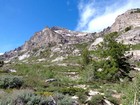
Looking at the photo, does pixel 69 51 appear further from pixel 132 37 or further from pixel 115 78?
pixel 115 78

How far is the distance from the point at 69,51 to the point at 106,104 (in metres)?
169

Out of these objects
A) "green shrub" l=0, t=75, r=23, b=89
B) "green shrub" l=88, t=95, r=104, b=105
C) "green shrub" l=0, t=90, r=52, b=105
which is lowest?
"green shrub" l=88, t=95, r=104, b=105

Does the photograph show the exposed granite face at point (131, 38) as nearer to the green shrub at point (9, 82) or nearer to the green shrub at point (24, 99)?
the green shrub at point (9, 82)

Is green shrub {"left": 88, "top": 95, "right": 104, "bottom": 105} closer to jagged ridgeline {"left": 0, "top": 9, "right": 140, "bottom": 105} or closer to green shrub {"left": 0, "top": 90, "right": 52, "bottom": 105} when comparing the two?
jagged ridgeline {"left": 0, "top": 9, "right": 140, "bottom": 105}

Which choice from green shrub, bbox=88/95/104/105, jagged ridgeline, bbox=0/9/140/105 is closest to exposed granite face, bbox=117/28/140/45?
jagged ridgeline, bbox=0/9/140/105

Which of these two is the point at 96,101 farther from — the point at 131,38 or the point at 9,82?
the point at 131,38

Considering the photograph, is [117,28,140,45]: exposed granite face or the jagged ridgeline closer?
the jagged ridgeline

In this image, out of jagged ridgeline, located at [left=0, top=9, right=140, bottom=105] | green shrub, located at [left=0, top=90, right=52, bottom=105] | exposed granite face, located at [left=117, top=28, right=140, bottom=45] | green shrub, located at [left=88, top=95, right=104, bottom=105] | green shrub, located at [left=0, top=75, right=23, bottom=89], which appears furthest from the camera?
exposed granite face, located at [left=117, top=28, right=140, bottom=45]

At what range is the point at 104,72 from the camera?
2413 inches

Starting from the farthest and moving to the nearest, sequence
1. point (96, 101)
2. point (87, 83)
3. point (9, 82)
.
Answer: point (87, 83), point (9, 82), point (96, 101)

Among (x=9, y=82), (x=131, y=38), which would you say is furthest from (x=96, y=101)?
(x=131, y=38)

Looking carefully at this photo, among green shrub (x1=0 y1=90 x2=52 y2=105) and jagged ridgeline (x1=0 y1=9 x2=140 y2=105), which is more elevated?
jagged ridgeline (x1=0 y1=9 x2=140 y2=105)

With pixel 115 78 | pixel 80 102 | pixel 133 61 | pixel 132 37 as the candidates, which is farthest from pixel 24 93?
pixel 132 37

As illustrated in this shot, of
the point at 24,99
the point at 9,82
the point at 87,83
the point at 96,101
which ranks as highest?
the point at 87,83
